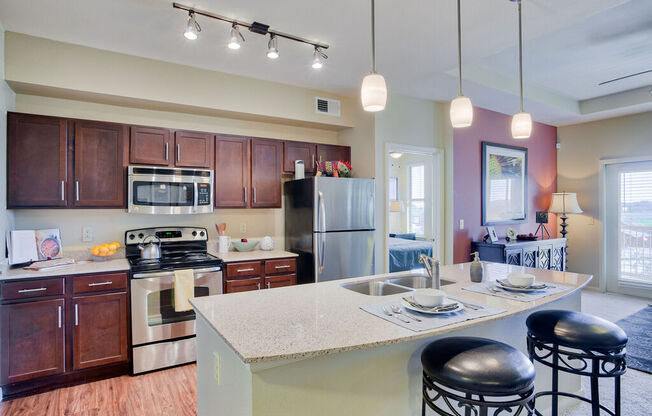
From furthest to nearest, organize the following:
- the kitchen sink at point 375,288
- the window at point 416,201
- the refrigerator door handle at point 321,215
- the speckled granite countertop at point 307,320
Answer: the window at point 416,201 → the refrigerator door handle at point 321,215 → the kitchen sink at point 375,288 → the speckled granite countertop at point 307,320

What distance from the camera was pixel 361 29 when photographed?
2.67 m

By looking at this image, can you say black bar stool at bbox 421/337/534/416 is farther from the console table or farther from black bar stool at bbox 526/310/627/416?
the console table

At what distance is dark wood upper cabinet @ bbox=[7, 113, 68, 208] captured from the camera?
281cm

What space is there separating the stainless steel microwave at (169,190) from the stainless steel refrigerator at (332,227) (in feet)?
3.10

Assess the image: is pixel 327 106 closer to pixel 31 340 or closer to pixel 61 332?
pixel 61 332

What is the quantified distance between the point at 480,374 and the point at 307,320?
702 millimetres

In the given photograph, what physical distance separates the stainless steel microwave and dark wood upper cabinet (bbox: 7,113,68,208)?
0.53 metres

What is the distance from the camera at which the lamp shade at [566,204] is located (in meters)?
5.44

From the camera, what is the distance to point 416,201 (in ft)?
22.1

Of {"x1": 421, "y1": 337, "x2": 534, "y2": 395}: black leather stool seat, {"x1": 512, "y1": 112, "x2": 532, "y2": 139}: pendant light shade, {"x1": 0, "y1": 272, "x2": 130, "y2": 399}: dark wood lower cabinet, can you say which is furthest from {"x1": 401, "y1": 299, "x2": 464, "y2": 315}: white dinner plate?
{"x1": 0, "y1": 272, "x2": 130, "y2": 399}: dark wood lower cabinet

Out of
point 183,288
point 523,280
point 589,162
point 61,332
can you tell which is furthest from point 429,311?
point 589,162

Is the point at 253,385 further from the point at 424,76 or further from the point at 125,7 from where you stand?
the point at 424,76

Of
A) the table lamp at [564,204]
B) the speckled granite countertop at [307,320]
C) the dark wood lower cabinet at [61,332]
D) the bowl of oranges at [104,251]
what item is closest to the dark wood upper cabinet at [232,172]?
the bowl of oranges at [104,251]

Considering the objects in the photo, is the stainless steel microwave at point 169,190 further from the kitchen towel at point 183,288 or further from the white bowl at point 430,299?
the white bowl at point 430,299
